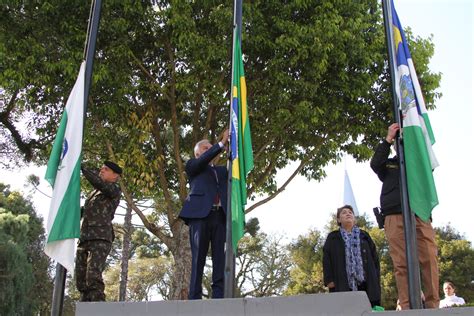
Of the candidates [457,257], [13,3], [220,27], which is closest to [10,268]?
[13,3]

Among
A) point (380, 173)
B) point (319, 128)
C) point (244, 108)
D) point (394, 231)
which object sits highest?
point (319, 128)

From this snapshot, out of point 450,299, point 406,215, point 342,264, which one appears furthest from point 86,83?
point 450,299

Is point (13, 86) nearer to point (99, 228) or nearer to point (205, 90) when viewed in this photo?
point (205, 90)

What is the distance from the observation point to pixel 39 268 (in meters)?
22.3

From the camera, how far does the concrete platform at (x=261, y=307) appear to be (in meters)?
3.18

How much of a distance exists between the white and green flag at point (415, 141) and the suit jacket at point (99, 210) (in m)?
2.99

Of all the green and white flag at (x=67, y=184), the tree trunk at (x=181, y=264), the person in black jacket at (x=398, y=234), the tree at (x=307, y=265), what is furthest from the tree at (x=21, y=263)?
the person in black jacket at (x=398, y=234)

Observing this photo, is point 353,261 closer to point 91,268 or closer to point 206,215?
point 206,215

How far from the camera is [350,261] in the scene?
5195 mm

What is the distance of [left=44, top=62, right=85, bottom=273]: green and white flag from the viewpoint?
186 inches

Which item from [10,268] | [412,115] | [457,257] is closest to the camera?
[412,115]

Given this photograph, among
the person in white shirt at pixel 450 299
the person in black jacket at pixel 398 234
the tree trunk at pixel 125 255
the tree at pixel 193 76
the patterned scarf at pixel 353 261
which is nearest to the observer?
the person in black jacket at pixel 398 234

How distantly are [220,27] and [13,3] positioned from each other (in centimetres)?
348

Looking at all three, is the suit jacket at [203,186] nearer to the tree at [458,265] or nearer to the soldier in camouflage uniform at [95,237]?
the soldier in camouflage uniform at [95,237]
